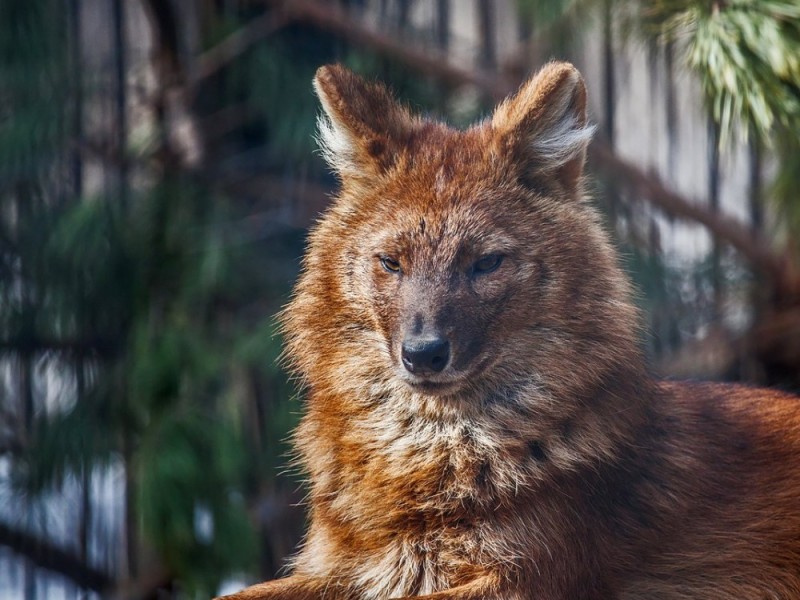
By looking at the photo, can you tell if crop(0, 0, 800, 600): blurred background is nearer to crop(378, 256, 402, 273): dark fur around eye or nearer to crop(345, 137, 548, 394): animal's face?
crop(345, 137, 548, 394): animal's face

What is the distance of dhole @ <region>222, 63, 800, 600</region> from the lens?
3215mm

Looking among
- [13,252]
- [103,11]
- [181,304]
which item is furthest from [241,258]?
[103,11]

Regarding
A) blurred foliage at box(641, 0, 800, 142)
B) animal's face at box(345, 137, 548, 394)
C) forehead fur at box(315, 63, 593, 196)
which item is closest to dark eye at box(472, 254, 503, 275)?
animal's face at box(345, 137, 548, 394)

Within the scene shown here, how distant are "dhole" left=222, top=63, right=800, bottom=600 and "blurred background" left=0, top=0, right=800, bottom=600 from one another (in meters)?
1.98

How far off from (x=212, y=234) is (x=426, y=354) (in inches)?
127

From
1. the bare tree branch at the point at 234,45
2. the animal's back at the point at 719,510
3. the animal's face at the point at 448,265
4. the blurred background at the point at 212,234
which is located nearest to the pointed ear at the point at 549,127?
the animal's face at the point at 448,265

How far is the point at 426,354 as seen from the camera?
3150 millimetres

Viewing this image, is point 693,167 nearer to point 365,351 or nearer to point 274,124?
point 274,124

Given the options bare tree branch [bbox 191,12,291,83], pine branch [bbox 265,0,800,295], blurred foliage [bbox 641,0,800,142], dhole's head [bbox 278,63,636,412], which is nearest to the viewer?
dhole's head [bbox 278,63,636,412]

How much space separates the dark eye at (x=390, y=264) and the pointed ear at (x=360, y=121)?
1.14 feet

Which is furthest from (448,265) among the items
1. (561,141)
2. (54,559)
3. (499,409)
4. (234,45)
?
(54,559)

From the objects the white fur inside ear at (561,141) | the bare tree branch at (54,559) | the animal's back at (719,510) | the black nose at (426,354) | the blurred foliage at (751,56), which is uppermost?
the blurred foliage at (751,56)

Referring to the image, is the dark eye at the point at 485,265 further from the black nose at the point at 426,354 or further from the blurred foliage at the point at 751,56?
the blurred foliage at the point at 751,56

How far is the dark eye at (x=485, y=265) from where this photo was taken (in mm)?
3340
